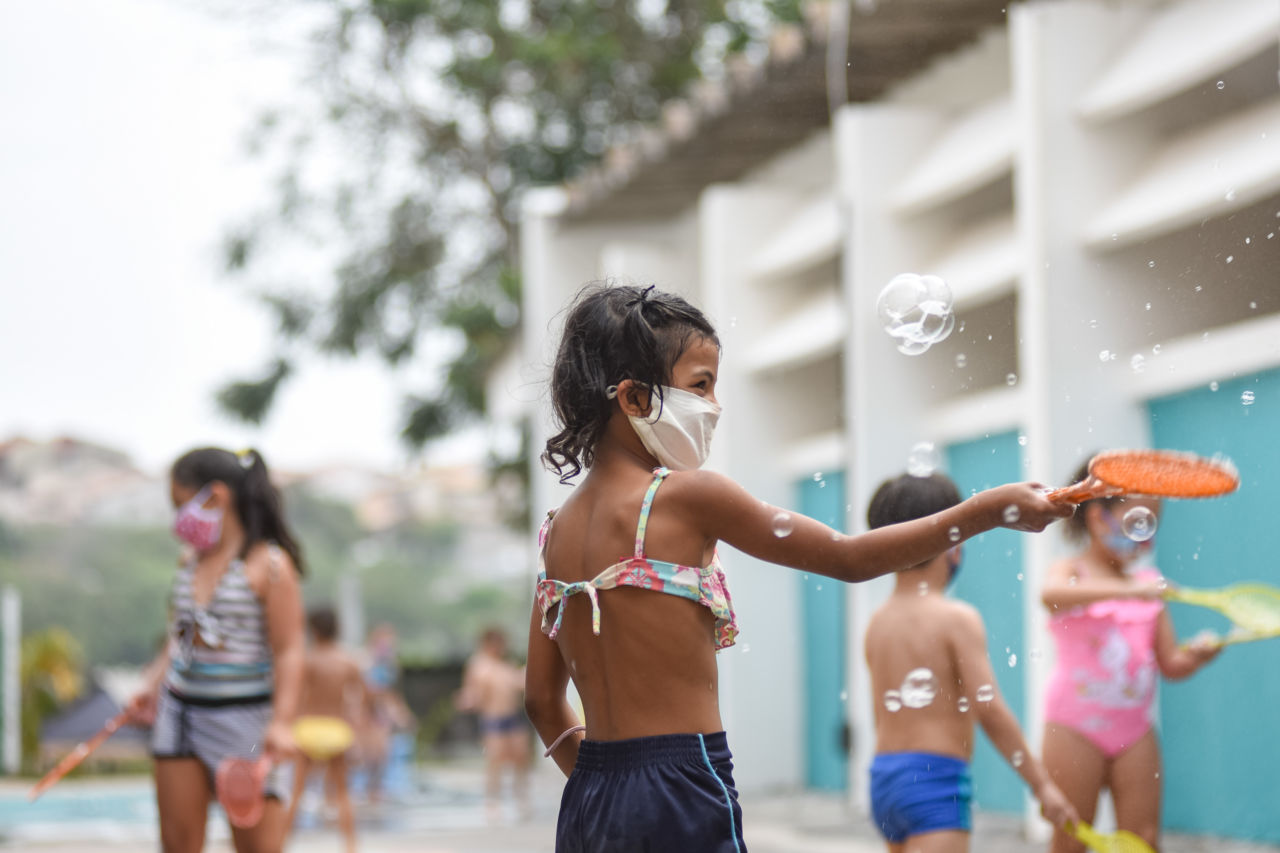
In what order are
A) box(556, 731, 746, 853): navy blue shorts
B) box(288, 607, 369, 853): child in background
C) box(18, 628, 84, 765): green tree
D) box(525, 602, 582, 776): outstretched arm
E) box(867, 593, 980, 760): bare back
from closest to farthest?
1. box(556, 731, 746, 853): navy blue shorts
2. box(525, 602, 582, 776): outstretched arm
3. box(867, 593, 980, 760): bare back
4. box(288, 607, 369, 853): child in background
5. box(18, 628, 84, 765): green tree

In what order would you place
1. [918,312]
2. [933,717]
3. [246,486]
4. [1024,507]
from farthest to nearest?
[246,486], [933,717], [918,312], [1024,507]

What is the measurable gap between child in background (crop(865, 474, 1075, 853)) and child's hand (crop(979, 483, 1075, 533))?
4.21 ft

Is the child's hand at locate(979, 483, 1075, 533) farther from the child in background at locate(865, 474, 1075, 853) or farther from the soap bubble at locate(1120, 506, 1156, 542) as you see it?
the child in background at locate(865, 474, 1075, 853)

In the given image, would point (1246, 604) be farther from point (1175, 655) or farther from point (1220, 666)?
point (1220, 666)

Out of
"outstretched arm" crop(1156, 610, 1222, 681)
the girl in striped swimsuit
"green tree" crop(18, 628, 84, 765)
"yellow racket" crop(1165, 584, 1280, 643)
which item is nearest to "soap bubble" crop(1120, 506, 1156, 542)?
"yellow racket" crop(1165, 584, 1280, 643)

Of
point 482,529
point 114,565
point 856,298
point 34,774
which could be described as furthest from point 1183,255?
point 482,529

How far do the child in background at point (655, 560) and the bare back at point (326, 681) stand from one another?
8395 millimetres

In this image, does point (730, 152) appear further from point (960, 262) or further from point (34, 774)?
point (34, 774)

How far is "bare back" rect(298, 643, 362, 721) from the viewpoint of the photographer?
35.7ft

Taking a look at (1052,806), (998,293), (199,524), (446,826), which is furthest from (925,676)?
(446,826)

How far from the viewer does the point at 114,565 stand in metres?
41.5

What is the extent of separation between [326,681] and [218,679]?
619 centimetres

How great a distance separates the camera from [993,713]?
12.7 feet

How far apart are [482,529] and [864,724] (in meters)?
48.1
